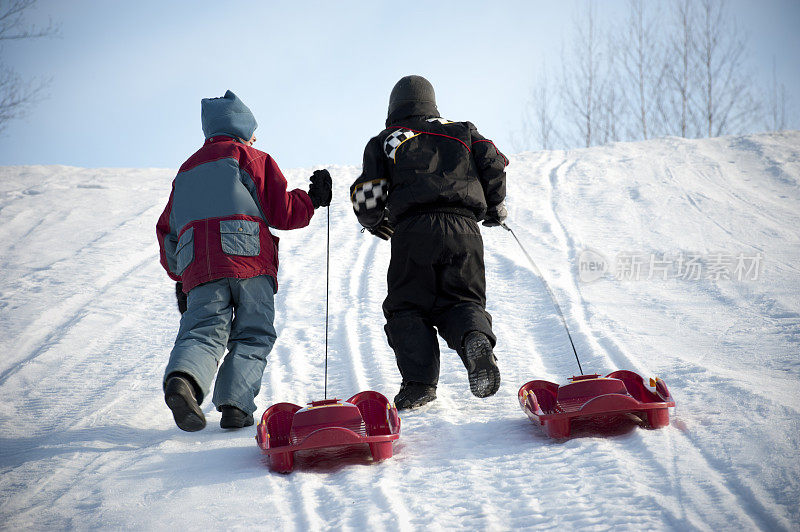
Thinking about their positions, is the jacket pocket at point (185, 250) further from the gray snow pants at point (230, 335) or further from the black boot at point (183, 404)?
the black boot at point (183, 404)

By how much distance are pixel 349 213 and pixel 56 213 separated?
4.11 metres

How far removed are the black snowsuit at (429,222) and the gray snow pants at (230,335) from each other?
2.09 ft

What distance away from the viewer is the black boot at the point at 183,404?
2.33m

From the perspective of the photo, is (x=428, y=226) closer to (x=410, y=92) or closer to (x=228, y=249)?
(x=410, y=92)

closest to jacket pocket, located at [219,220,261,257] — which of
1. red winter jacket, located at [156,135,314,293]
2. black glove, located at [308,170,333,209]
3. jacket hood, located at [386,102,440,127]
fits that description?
red winter jacket, located at [156,135,314,293]

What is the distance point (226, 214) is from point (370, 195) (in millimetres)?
720

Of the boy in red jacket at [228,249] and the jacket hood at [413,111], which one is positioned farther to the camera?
the jacket hood at [413,111]

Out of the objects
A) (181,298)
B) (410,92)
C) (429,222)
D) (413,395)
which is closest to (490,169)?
(429,222)

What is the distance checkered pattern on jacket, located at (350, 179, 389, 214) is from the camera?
118 inches

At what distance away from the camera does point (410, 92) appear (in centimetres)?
314

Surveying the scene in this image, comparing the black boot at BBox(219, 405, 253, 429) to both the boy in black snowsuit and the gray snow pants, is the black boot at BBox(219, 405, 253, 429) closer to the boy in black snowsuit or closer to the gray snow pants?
the gray snow pants

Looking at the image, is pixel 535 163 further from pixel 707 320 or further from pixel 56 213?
pixel 56 213

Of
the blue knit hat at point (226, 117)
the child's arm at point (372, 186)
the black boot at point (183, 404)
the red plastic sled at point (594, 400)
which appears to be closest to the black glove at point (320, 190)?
the child's arm at point (372, 186)

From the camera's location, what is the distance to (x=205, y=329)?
2.74 metres
